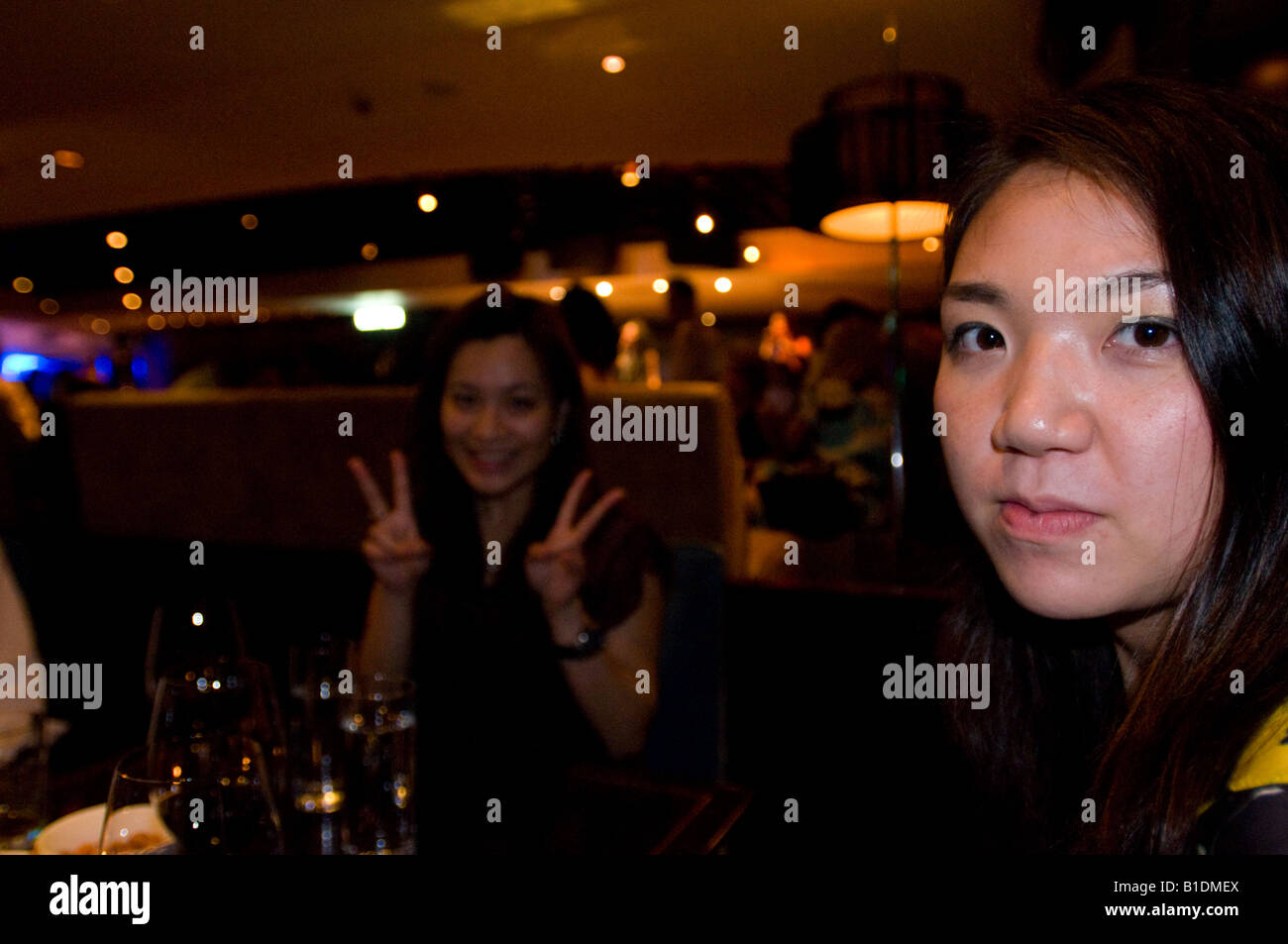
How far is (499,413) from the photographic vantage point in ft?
6.12

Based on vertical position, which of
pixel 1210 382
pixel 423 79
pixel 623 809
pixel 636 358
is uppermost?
pixel 423 79

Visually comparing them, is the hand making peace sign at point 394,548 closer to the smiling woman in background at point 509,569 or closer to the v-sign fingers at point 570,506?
the smiling woman in background at point 509,569

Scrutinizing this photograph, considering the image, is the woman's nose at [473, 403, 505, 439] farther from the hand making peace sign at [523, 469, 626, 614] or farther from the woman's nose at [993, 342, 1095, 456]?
the woman's nose at [993, 342, 1095, 456]

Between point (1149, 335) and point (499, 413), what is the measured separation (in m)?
1.41

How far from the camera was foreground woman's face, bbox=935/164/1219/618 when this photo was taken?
660 millimetres

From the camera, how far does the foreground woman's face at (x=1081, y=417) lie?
2.16 feet

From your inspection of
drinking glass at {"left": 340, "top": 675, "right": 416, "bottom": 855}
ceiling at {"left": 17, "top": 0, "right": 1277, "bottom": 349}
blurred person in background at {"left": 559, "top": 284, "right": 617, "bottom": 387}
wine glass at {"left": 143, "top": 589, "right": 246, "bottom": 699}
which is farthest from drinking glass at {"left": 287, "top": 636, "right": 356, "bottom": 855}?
blurred person in background at {"left": 559, "top": 284, "right": 617, "bottom": 387}

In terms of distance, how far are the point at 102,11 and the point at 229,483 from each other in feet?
9.38

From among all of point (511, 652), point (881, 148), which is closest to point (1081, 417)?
point (511, 652)

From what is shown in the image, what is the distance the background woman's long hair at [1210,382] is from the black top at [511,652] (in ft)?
3.02

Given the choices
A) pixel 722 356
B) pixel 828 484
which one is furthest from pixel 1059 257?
pixel 722 356

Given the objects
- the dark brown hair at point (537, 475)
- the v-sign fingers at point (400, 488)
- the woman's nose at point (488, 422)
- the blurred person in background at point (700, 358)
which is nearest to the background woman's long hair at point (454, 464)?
the dark brown hair at point (537, 475)

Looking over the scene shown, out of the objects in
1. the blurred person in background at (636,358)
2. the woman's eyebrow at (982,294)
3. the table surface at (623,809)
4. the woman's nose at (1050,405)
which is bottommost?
the table surface at (623,809)

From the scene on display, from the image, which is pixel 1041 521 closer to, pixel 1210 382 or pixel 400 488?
pixel 1210 382
